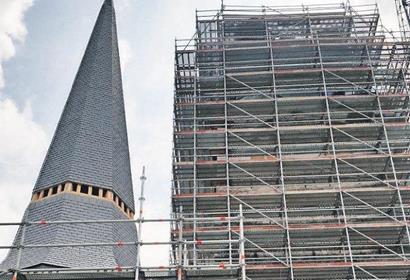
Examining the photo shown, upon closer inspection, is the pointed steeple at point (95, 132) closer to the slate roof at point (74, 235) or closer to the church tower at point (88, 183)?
the church tower at point (88, 183)

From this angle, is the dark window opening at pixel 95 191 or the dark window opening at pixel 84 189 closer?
the dark window opening at pixel 84 189

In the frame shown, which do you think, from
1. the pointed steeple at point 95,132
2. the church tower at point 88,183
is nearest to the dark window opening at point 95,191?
the church tower at point 88,183

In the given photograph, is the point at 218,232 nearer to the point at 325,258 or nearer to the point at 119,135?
the point at 325,258

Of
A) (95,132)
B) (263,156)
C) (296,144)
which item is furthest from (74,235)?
(296,144)

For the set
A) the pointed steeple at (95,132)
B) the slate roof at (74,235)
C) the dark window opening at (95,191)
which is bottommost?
the slate roof at (74,235)

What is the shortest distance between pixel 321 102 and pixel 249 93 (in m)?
3.08

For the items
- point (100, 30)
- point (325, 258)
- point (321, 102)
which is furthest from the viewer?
point (100, 30)

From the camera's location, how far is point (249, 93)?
2575 centimetres

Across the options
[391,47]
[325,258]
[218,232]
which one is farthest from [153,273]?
[391,47]

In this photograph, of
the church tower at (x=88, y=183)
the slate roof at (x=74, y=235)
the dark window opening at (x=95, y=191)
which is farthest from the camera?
the dark window opening at (x=95, y=191)

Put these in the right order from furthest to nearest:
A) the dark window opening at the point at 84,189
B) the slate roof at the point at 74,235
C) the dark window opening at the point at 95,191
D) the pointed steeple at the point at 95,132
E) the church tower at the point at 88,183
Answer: the pointed steeple at the point at 95,132 < the dark window opening at the point at 95,191 < the dark window opening at the point at 84,189 < the church tower at the point at 88,183 < the slate roof at the point at 74,235

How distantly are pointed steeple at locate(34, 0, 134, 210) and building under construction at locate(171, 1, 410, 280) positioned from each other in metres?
2.69

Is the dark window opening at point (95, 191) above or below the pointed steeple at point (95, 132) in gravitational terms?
below

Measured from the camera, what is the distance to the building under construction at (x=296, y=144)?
68.4 ft
